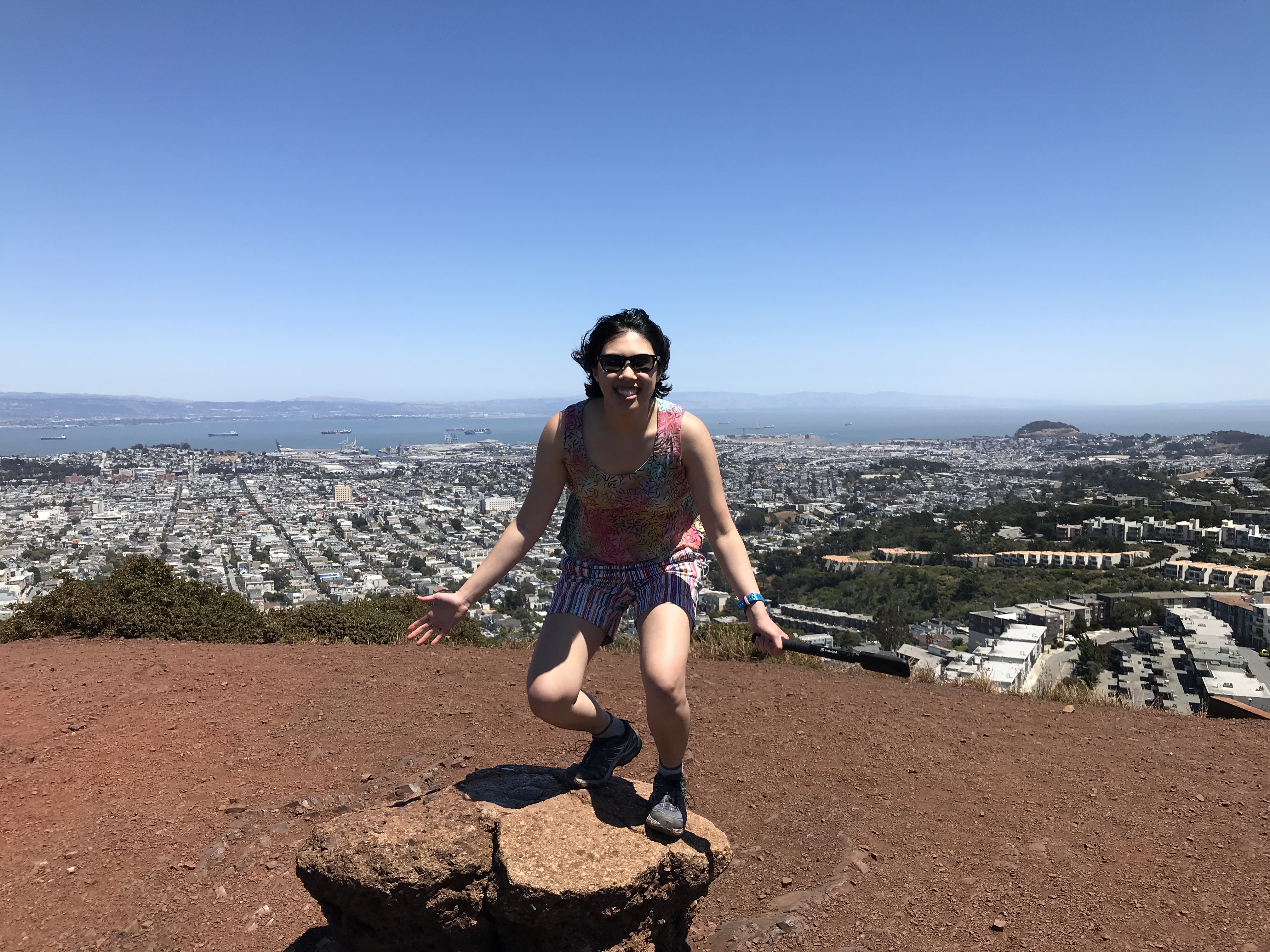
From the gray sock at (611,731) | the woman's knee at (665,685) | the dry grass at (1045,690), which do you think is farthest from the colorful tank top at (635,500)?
the dry grass at (1045,690)

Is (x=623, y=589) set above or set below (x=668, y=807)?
above

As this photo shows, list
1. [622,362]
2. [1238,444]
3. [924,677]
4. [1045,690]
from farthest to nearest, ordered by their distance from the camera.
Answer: [1238,444] → [924,677] → [1045,690] → [622,362]

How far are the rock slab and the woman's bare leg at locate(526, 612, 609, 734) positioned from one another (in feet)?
1.17

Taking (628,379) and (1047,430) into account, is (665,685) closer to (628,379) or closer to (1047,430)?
(628,379)

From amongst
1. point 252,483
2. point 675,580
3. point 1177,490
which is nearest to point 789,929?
point 675,580

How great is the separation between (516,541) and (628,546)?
44 centimetres

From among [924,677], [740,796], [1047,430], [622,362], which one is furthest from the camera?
[1047,430]

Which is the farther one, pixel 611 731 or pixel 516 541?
pixel 611 731

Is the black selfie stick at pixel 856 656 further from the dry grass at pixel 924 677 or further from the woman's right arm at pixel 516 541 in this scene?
the dry grass at pixel 924 677

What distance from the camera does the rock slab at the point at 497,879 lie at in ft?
8.21

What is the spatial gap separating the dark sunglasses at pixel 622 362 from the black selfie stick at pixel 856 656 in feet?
3.55

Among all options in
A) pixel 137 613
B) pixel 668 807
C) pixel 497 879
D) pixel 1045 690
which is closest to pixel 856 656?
pixel 668 807

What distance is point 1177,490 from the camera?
1143 inches

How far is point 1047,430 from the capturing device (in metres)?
85.4
